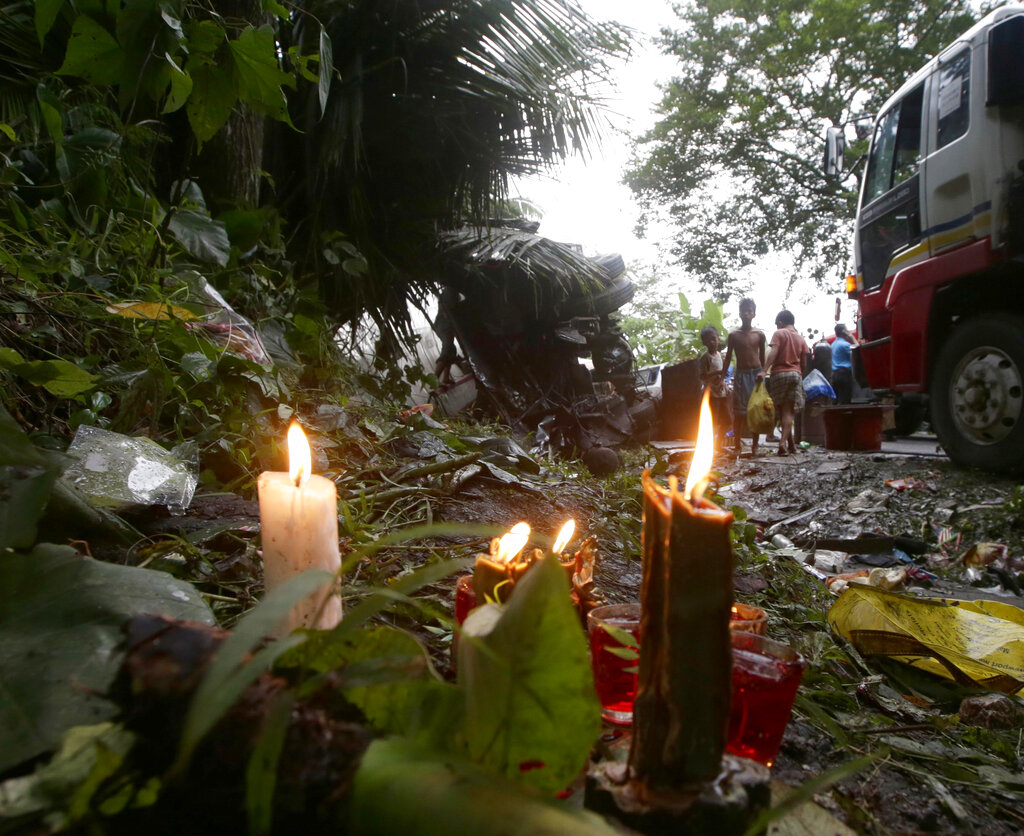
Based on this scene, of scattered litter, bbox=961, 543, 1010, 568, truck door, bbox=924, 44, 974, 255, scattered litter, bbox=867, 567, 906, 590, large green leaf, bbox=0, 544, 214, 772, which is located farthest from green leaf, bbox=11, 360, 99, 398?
truck door, bbox=924, 44, 974, 255

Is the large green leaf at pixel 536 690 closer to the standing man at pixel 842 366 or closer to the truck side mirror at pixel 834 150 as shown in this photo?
the truck side mirror at pixel 834 150

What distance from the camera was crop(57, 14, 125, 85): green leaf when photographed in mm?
1197

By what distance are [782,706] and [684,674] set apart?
0.32 meters

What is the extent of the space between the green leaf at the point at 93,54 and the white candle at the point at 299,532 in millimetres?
1116

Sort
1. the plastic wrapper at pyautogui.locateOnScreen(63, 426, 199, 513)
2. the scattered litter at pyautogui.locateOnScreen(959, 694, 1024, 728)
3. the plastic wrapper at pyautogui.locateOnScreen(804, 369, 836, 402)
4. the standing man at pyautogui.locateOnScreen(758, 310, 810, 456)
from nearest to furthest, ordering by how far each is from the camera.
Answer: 1. the scattered litter at pyautogui.locateOnScreen(959, 694, 1024, 728)
2. the plastic wrapper at pyautogui.locateOnScreen(63, 426, 199, 513)
3. the standing man at pyautogui.locateOnScreen(758, 310, 810, 456)
4. the plastic wrapper at pyautogui.locateOnScreen(804, 369, 836, 402)

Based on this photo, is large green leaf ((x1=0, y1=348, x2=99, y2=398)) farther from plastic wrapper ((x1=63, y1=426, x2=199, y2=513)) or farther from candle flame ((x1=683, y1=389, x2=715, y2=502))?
candle flame ((x1=683, y1=389, x2=715, y2=502))

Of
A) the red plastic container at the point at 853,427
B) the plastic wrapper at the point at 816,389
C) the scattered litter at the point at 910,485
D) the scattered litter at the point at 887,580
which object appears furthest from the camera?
the plastic wrapper at the point at 816,389

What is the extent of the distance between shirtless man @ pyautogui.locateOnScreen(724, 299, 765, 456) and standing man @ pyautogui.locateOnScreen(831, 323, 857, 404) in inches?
111

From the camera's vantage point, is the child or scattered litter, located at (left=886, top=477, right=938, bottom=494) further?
the child

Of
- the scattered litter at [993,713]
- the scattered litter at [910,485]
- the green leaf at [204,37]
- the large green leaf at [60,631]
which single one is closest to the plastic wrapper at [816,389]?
the scattered litter at [910,485]

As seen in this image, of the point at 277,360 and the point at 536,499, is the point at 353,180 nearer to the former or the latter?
the point at 277,360

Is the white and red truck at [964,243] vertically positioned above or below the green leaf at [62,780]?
above

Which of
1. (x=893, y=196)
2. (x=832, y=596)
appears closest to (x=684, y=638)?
(x=832, y=596)

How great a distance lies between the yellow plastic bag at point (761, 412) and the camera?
6723 mm
